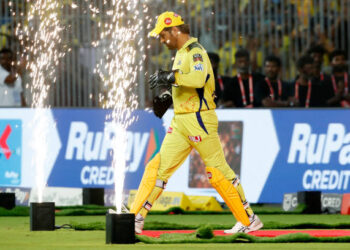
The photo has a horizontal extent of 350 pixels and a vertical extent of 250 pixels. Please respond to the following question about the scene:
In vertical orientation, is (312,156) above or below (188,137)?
below

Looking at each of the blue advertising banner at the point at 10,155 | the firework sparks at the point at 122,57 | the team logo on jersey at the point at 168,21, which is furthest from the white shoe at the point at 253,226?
the blue advertising banner at the point at 10,155

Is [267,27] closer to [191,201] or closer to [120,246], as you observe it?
[191,201]

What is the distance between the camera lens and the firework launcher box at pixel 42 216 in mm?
12117

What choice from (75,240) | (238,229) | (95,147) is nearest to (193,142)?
(238,229)

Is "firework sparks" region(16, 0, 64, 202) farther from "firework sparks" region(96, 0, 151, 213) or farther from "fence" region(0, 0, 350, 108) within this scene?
"firework sparks" region(96, 0, 151, 213)

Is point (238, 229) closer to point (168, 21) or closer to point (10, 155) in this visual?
point (168, 21)

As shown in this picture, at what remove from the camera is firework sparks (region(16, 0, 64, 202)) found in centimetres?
1881

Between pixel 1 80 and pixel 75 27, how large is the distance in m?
1.63

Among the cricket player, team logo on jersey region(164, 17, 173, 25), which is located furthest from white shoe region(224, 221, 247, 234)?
team logo on jersey region(164, 17, 173, 25)

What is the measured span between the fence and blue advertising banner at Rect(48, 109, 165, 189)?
1.96ft

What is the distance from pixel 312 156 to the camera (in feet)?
57.9

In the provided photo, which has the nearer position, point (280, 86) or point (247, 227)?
point (247, 227)

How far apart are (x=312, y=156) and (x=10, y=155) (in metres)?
5.15

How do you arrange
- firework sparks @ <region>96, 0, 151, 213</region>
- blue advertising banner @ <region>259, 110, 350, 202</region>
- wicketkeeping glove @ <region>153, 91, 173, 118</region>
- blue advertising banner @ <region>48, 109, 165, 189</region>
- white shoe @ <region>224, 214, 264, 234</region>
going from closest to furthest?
white shoe @ <region>224, 214, 264, 234</region>
wicketkeeping glove @ <region>153, 91, 173, 118</region>
blue advertising banner @ <region>259, 110, 350, 202</region>
blue advertising banner @ <region>48, 109, 165, 189</region>
firework sparks @ <region>96, 0, 151, 213</region>
